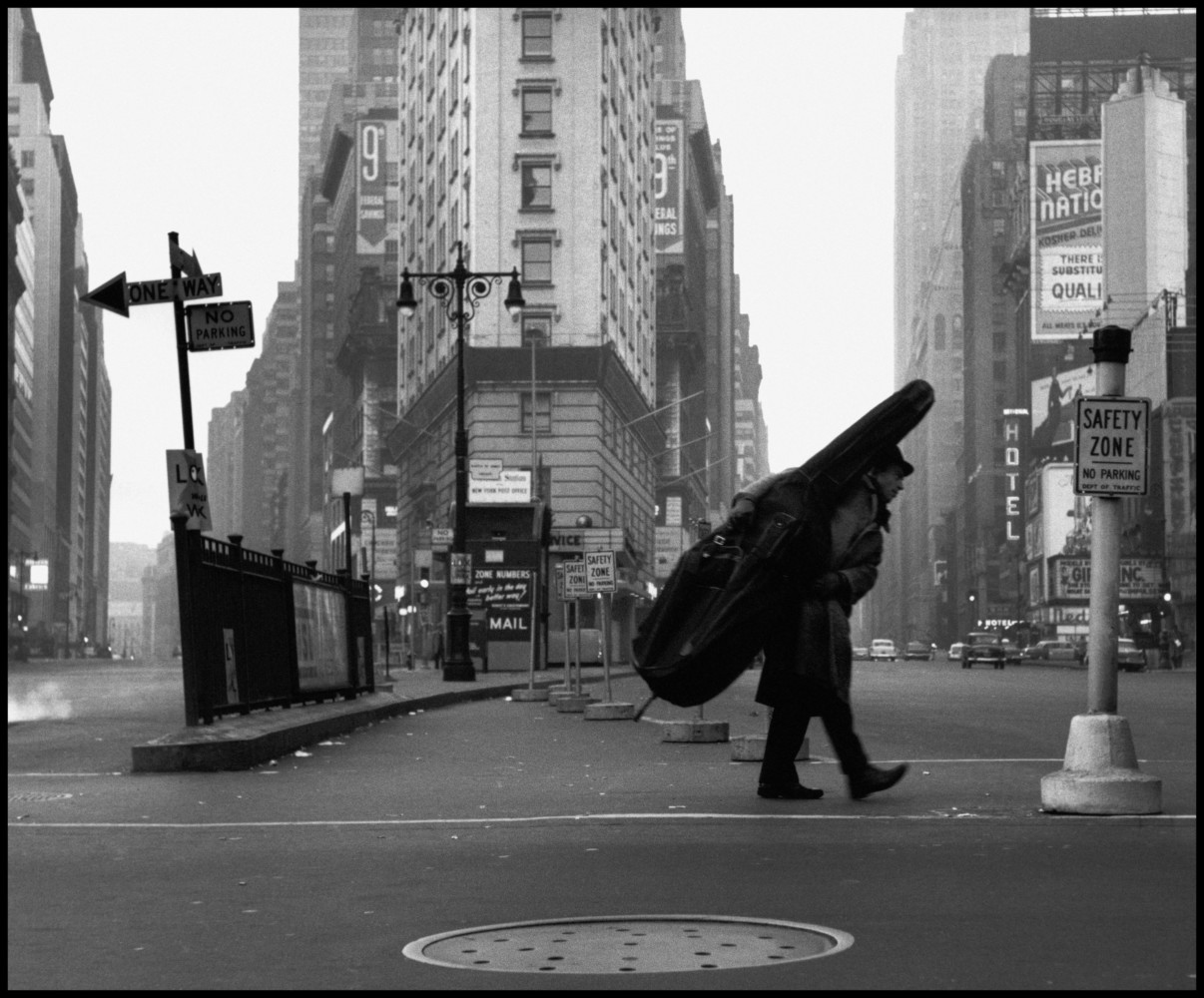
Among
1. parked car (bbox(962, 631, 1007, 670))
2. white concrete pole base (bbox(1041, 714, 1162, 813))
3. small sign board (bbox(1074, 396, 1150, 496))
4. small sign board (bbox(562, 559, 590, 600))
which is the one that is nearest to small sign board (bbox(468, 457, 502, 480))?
parked car (bbox(962, 631, 1007, 670))

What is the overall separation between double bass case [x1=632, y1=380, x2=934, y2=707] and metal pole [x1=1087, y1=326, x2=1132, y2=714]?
3.38 ft

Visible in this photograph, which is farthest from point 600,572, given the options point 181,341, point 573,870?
point 573,870

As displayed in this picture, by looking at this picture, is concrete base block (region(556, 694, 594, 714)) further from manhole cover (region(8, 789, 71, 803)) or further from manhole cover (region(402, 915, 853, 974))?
manhole cover (region(402, 915, 853, 974))

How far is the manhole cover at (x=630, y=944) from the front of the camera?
5855 mm

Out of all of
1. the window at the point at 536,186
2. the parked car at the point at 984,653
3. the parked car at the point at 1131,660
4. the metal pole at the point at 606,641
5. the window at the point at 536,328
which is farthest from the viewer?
the parked car at the point at 984,653

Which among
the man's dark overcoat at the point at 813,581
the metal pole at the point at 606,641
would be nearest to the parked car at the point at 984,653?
the metal pole at the point at 606,641

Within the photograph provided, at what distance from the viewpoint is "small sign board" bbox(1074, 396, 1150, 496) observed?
10.1 meters

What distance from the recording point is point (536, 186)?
70000 millimetres

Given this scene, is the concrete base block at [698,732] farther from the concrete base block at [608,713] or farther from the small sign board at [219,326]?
the small sign board at [219,326]

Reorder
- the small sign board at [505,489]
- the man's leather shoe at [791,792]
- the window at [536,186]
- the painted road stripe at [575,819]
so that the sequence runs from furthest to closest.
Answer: the window at [536,186] < the small sign board at [505,489] < the man's leather shoe at [791,792] < the painted road stripe at [575,819]

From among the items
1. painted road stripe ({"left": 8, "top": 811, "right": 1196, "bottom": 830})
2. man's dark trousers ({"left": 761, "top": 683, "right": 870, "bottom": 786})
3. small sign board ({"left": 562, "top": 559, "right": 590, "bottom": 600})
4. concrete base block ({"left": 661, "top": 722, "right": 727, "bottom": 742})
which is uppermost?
small sign board ({"left": 562, "top": 559, "right": 590, "bottom": 600})

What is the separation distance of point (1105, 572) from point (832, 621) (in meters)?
1.46

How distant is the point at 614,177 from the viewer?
246ft

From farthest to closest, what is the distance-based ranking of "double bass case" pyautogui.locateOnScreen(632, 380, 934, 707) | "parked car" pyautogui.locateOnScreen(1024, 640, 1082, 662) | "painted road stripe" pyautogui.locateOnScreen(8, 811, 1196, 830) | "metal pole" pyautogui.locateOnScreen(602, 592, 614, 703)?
"parked car" pyautogui.locateOnScreen(1024, 640, 1082, 662) < "metal pole" pyautogui.locateOnScreen(602, 592, 614, 703) < "double bass case" pyautogui.locateOnScreen(632, 380, 934, 707) < "painted road stripe" pyautogui.locateOnScreen(8, 811, 1196, 830)
